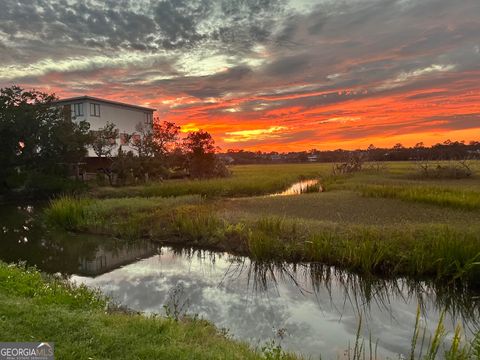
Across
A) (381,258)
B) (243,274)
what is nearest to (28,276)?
(243,274)

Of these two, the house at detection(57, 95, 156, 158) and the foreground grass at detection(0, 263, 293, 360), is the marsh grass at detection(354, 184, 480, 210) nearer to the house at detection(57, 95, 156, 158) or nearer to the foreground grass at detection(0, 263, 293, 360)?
the foreground grass at detection(0, 263, 293, 360)

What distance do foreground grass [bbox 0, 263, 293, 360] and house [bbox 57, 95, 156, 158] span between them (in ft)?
114

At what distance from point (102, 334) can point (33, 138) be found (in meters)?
31.6

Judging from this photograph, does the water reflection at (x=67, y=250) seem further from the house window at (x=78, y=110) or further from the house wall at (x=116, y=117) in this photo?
the house window at (x=78, y=110)

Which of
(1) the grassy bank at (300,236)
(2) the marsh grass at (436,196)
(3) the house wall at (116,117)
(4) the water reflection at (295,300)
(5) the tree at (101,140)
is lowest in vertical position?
(4) the water reflection at (295,300)

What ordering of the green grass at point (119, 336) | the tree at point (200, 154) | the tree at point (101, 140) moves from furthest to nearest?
1. the tree at point (200, 154)
2. the tree at point (101, 140)
3. the green grass at point (119, 336)

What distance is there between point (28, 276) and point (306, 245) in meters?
7.94

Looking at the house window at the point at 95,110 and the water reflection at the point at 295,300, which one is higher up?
the house window at the point at 95,110

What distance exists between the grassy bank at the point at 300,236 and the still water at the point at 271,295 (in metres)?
0.49

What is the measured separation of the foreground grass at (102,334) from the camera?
5.16 m

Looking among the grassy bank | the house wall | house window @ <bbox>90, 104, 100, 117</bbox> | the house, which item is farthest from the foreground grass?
house window @ <bbox>90, 104, 100, 117</bbox>

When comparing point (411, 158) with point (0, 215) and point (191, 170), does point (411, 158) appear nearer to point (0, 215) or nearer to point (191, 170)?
point (191, 170)

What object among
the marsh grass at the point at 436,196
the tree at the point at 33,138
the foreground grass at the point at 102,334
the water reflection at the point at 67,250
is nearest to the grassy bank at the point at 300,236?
the water reflection at the point at 67,250

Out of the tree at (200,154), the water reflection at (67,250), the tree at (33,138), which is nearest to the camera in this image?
the water reflection at (67,250)
